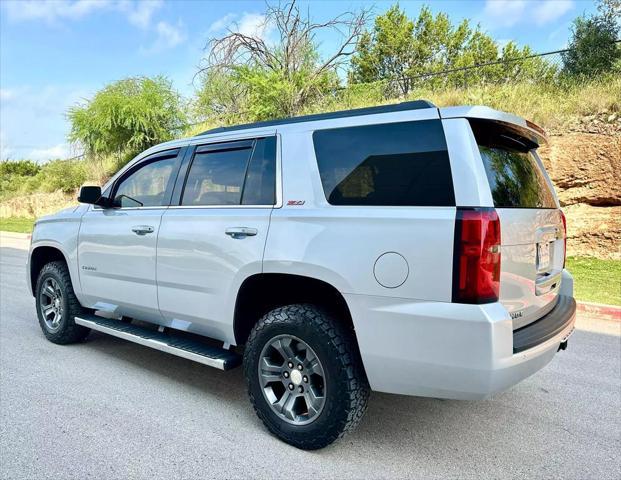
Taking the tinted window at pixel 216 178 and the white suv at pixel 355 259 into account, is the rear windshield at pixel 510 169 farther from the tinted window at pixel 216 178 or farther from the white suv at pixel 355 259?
the tinted window at pixel 216 178

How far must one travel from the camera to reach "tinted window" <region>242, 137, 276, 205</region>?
330 centimetres

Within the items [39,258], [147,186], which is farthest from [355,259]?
[39,258]

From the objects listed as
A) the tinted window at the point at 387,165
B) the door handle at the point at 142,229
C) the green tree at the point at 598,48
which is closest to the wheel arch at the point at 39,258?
the door handle at the point at 142,229

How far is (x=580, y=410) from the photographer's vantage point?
3572mm

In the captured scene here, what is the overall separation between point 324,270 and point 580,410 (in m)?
2.39

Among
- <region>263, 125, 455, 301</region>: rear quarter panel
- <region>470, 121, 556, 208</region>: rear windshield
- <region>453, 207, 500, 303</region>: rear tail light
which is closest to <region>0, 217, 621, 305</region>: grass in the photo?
<region>470, 121, 556, 208</region>: rear windshield

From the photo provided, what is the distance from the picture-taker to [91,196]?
4.35 meters

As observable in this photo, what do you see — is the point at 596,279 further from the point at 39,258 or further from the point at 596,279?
the point at 39,258

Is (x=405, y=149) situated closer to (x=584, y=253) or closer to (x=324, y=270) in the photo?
(x=324, y=270)

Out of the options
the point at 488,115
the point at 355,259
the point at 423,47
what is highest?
the point at 423,47

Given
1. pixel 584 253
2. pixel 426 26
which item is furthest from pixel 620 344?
pixel 426 26

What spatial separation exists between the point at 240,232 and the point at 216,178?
667 mm

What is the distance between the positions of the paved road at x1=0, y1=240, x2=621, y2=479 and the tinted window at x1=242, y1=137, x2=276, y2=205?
158 centimetres

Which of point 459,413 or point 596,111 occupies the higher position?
point 596,111
